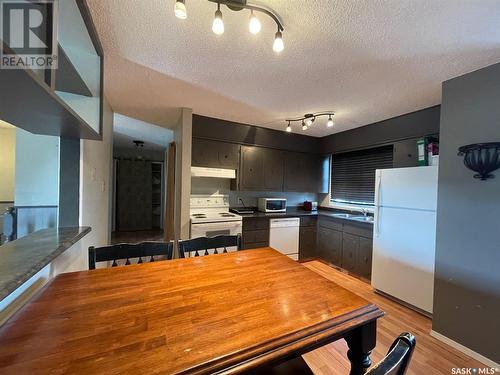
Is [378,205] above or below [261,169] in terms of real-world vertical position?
below

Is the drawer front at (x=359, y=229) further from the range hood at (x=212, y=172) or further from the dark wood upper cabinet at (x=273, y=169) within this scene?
the range hood at (x=212, y=172)

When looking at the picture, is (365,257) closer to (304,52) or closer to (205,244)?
(205,244)

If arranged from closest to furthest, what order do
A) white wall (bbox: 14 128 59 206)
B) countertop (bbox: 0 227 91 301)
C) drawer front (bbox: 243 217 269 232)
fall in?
countertop (bbox: 0 227 91 301), white wall (bbox: 14 128 59 206), drawer front (bbox: 243 217 269 232)

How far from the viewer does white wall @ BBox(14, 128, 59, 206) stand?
168 centimetres

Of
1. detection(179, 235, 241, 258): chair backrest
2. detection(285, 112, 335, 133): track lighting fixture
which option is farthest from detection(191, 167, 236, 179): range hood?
detection(179, 235, 241, 258): chair backrest

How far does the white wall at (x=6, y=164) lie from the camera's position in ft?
10.5

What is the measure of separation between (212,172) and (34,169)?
1.82m

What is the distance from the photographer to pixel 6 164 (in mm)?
3246

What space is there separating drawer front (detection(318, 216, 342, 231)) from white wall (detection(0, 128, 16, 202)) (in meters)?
4.71

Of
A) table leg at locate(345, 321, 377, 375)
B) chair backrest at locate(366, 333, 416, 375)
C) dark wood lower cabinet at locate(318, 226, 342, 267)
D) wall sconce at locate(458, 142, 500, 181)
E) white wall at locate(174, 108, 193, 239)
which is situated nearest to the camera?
chair backrest at locate(366, 333, 416, 375)

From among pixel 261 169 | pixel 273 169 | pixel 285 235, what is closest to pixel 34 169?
pixel 261 169

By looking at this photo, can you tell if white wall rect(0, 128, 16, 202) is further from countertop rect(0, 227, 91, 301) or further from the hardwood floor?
the hardwood floor

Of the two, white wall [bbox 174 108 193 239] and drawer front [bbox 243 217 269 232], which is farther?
drawer front [bbox 243 217 269 232]

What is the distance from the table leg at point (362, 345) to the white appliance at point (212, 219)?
67.9 inches
